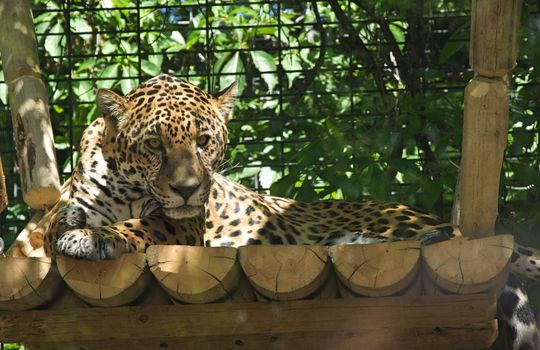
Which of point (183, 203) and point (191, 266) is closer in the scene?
point (191, 266)

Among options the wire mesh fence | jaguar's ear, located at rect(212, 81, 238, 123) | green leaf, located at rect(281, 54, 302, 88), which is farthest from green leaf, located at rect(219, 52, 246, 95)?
jaguar's ear, located at rect(212, 81, 238, 123)

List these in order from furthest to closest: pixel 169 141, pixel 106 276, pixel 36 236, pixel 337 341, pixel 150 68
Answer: pixel 150 68
pixel 36 236
pixel 169 141
pixel 337 341
pixel 106 276

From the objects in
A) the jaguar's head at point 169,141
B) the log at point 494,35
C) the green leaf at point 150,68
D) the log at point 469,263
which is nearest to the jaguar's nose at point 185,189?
the jaguar's head at point 169,141

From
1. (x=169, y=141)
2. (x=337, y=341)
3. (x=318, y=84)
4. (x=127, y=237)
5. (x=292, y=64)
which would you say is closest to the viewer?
(x=337, y=341)

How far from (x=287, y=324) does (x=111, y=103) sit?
4.82 feet

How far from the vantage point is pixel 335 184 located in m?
6.11

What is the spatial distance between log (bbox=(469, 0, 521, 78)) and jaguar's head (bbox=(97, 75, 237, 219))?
136 cm

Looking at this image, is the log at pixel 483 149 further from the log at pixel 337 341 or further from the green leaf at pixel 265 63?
the green leaf at pixel 265 63

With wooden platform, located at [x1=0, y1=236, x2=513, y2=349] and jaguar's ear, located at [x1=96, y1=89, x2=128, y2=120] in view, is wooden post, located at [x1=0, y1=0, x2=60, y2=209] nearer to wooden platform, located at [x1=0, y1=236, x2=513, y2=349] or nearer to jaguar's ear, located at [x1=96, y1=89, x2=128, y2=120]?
jaguar's ear, located at [x1=96, y1=89, x2=128, y2=120]

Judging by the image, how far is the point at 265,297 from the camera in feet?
12.5

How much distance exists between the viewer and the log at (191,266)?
145 inches

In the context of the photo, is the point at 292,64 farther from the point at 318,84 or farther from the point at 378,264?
the point at 378,264

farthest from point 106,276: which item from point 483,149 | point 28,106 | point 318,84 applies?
point 318,84

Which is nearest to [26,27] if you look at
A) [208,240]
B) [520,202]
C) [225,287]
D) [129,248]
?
[208,240]
